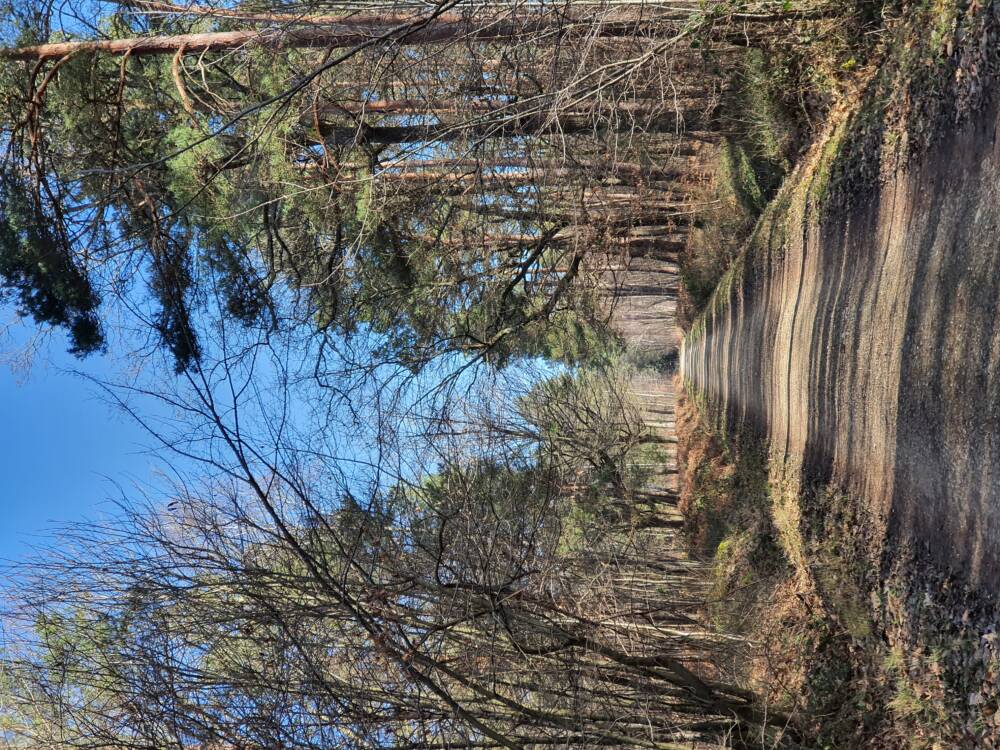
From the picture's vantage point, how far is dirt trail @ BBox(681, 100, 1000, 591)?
16.8 ft

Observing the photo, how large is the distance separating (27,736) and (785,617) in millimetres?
8695

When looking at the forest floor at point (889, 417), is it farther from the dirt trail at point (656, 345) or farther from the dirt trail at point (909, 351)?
the dirt trail at point (656, 345)

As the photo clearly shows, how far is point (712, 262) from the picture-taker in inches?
637

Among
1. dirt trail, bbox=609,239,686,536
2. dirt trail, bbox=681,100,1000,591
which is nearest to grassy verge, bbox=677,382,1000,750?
dirt trail, bbox=681,100,1000,591

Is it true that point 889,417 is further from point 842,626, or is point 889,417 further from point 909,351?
point 842,626

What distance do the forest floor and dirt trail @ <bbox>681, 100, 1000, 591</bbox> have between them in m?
0.02

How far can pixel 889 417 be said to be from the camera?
21.5 feet

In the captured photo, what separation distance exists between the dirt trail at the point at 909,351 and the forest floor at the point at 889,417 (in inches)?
0.8

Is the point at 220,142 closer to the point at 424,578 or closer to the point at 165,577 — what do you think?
the point at 165,577

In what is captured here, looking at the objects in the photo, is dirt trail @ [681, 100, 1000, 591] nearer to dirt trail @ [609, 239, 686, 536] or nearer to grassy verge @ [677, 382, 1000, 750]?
grassy verge @ [677, 382, 1000, 750]

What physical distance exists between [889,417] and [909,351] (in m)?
0.70

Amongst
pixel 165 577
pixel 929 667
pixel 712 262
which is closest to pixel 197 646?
pixel 165 577

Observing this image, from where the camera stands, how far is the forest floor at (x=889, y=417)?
5.27 meters

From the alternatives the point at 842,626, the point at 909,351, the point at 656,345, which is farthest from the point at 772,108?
the point at 656,345
